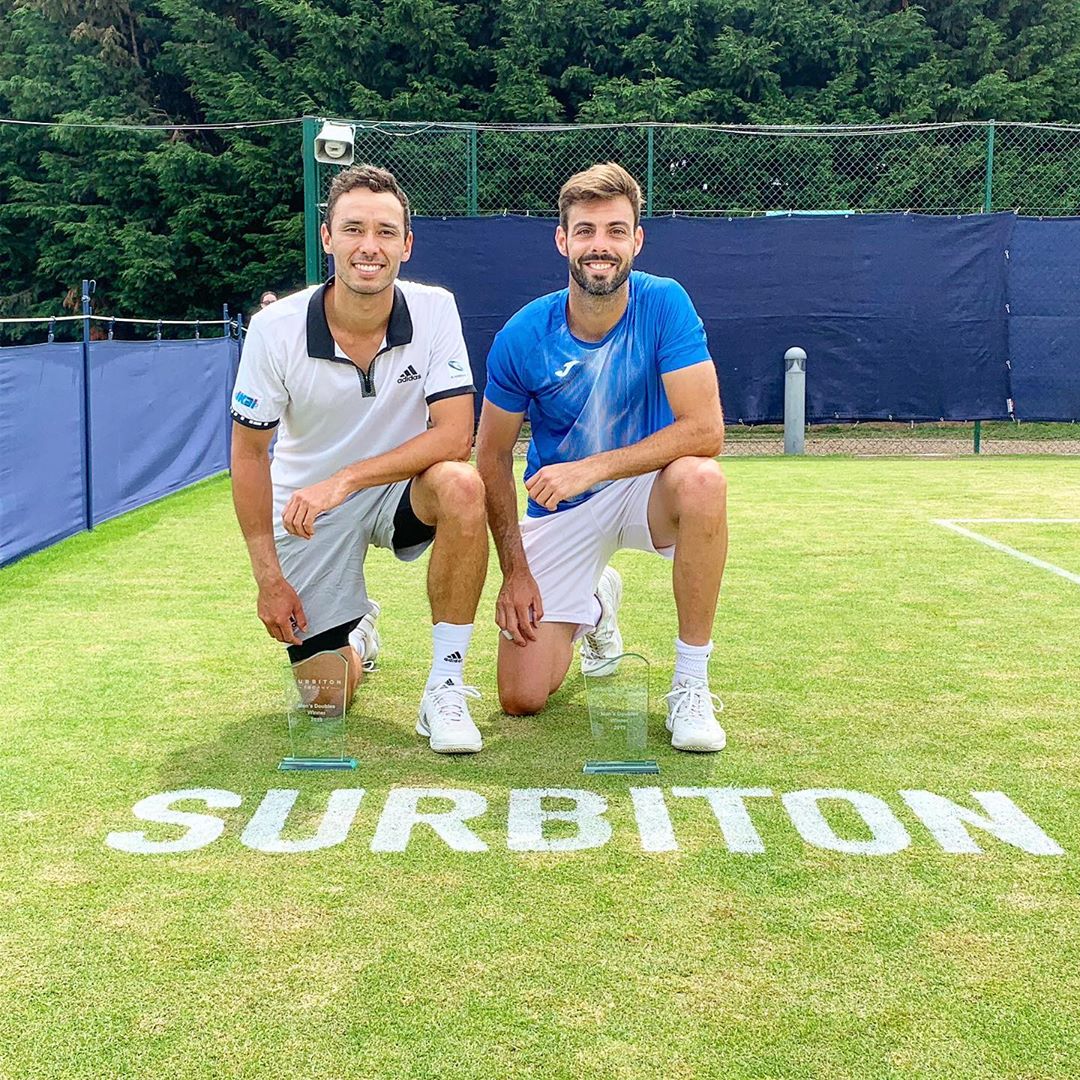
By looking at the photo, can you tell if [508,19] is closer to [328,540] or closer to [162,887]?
[328,540]

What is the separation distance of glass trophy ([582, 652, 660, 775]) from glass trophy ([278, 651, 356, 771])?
0.60m

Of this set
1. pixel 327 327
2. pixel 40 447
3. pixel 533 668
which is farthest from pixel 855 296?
pixel 327 327

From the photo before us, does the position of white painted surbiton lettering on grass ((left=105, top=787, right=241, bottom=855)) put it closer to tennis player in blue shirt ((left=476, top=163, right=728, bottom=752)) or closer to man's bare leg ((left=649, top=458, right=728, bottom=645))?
tennis player in blue shirt ((left=476, top=163, right=728, bottom=752))

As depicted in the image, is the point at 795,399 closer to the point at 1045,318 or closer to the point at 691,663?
the point at 1045,318

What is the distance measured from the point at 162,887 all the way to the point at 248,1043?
0.64 meters

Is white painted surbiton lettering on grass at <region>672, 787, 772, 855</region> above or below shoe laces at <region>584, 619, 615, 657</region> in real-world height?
below

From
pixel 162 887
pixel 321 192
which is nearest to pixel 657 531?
pixel 162 887

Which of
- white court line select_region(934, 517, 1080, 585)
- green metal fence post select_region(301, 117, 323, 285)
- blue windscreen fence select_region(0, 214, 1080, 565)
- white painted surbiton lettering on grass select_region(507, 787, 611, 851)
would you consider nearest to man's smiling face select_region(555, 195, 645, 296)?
white painted surbiton lettering on grass select_region(507, 787, 611, 851)

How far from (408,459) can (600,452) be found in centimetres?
55

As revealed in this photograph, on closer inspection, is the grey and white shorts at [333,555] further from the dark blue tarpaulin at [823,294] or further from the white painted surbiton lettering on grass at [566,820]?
the dark blue tarpaulin at [823,294]

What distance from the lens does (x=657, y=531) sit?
3768mm

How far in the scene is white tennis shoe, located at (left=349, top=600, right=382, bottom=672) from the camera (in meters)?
4.11

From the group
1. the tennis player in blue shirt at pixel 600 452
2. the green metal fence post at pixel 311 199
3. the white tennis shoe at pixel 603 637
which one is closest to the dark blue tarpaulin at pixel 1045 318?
the green metal fence post at pixel 311 199

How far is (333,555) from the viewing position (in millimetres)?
3754
